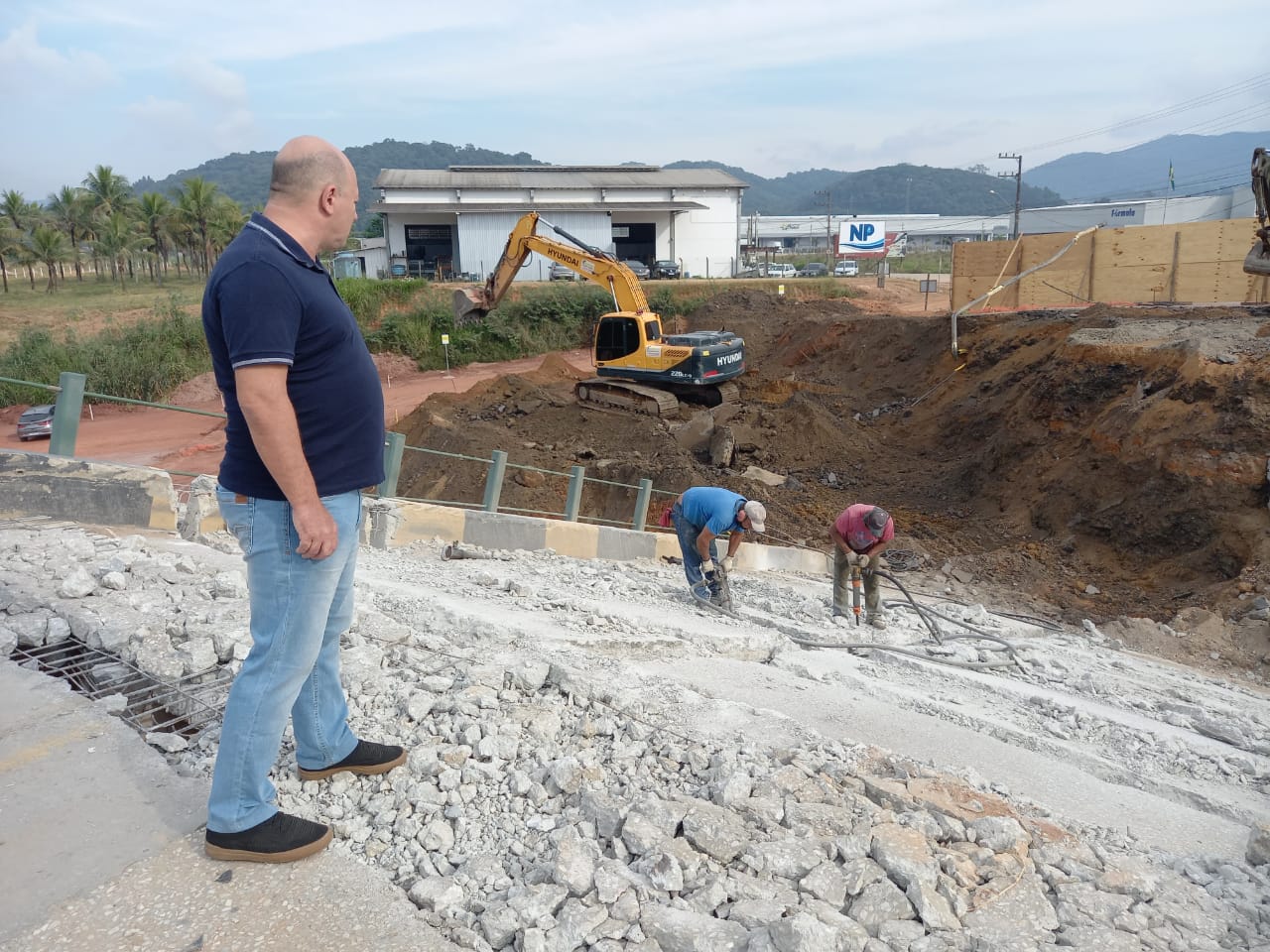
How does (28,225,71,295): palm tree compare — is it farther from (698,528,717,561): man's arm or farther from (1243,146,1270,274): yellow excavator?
(1243,146,1270,274): yellow excavator

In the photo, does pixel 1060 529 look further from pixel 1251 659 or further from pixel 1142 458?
pixel 1251 659

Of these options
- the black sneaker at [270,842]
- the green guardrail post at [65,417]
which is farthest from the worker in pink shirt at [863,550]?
the green guardrail post at [65,417]

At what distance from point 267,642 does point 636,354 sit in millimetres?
17838

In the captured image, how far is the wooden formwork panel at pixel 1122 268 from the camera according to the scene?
22078 mm

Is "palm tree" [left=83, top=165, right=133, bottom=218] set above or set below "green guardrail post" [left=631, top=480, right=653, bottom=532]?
above

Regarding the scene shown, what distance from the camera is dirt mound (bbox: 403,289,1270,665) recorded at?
12102 mm

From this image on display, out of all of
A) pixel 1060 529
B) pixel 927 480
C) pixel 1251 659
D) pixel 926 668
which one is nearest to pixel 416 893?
pixel 926 668

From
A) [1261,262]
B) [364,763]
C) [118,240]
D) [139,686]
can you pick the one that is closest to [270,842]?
[364,763]

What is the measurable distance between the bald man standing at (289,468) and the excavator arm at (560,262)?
1747cm

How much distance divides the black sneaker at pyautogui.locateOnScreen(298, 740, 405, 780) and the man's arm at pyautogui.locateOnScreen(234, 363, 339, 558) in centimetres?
91

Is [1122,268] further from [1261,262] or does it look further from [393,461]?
[393,461]

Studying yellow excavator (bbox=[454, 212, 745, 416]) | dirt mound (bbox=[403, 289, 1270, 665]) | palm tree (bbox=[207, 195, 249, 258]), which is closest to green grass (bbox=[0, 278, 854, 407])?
yellow excavator (bbox=[454, 212, 745, 416])

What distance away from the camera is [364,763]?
2.96m

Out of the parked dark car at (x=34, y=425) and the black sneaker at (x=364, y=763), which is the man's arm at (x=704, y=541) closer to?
the black sneaker at (x=364, y=763)
